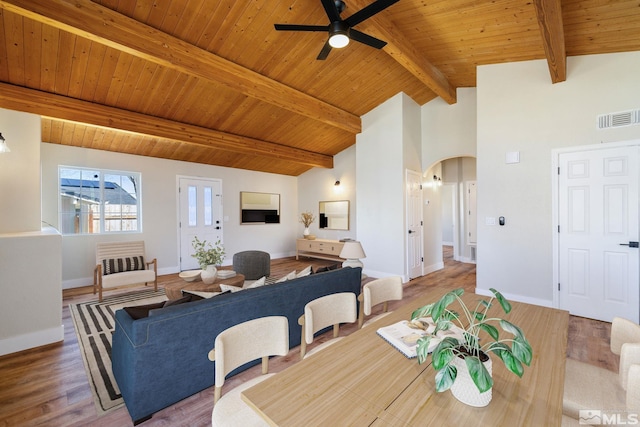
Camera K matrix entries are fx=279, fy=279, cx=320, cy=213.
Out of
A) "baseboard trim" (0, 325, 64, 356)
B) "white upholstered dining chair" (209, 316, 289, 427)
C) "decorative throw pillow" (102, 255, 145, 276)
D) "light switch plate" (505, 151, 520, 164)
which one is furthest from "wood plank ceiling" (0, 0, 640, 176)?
"white upholstered dining chair" (209, 316, 289, 427)

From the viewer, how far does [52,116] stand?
362cm

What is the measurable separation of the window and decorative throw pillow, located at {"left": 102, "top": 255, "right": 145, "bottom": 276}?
1.17 metres

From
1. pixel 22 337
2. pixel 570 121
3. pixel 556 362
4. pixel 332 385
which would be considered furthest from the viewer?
pixel 570 121

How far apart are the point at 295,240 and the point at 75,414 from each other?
21.9 feet

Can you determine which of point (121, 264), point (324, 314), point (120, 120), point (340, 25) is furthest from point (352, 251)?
point (120, 120)

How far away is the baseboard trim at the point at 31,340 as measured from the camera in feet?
8.76

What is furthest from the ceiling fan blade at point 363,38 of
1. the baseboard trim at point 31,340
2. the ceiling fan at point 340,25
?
the baseboard trim at point 31,340

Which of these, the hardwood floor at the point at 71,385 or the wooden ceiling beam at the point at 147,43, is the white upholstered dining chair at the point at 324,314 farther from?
the wooden ceiling beam at the point at 147,43

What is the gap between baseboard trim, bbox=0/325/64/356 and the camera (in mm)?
2670

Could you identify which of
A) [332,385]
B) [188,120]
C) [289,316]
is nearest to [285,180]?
[188,120]

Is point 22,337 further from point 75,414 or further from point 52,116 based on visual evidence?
point 52,116

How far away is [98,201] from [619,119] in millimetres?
8023

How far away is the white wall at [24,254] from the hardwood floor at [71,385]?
0.22 m

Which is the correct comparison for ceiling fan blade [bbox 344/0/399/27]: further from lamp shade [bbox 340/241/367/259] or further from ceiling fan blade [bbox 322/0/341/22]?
lamp shade [bbox 340/241/367/259]
